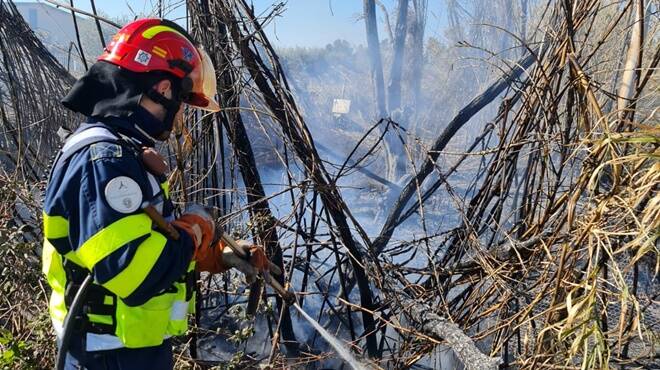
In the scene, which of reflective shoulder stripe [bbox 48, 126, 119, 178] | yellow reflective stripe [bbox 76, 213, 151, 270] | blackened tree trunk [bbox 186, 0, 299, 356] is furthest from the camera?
blackened tree trunk [bbox 186, 0, 299, 356]

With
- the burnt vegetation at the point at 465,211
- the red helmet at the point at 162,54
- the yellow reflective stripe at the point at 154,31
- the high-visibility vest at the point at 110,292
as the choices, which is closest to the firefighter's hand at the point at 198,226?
the high-visibility vest at the point at 110,292

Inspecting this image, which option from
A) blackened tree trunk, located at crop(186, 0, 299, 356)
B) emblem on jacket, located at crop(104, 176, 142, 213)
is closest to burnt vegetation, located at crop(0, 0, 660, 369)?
blackened tree trunk, located at crop(186, 0, 299, 356)

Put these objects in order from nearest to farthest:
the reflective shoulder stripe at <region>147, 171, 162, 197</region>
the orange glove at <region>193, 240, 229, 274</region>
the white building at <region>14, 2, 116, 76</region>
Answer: the reflective shoulder stripe at <region>147, 171, 162, 197</region> → the orange glove at <region>193, 240, 229, 274</region> → the white building at <region>14, 2, 116, 76</region>

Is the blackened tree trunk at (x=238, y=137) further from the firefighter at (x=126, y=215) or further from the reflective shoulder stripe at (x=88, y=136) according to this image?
the reflective shoulder stripe at (x=88, y=136)

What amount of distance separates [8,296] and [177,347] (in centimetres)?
135

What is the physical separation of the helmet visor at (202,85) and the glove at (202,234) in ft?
1.80

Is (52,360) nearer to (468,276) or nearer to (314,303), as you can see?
(314,303)

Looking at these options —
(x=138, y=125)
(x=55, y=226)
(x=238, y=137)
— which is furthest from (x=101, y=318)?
(x=238, y=137)

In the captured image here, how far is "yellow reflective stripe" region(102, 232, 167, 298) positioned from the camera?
1.72 meters

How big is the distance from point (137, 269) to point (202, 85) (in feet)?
3.19

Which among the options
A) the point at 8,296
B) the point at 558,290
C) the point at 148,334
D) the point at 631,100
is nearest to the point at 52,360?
the point at 8,296

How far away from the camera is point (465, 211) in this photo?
3484 mm

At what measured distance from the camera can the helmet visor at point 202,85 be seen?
225cm

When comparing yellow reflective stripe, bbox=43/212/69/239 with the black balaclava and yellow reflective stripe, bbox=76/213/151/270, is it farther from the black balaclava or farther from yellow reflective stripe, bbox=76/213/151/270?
the black balaclava
